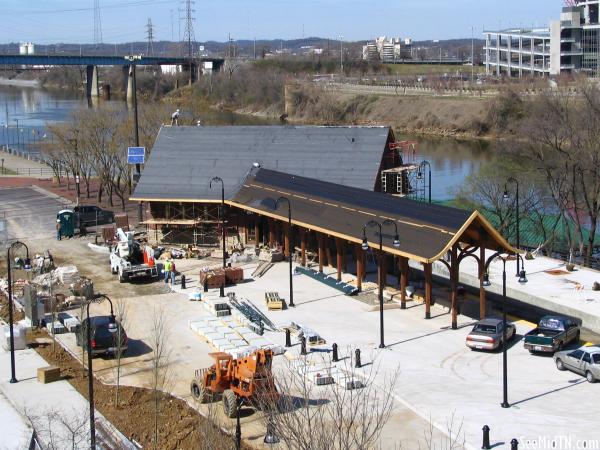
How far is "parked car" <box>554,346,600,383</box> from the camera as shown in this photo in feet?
68.9

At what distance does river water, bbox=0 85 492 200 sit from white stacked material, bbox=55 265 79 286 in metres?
24.5

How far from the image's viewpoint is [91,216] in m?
41.5

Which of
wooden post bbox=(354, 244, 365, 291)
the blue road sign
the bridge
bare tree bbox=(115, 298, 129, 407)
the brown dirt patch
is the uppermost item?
the bridge

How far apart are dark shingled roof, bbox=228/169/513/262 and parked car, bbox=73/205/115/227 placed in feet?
27.2

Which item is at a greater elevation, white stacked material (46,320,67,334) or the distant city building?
the distant city building

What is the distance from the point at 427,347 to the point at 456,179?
3936 centimetres

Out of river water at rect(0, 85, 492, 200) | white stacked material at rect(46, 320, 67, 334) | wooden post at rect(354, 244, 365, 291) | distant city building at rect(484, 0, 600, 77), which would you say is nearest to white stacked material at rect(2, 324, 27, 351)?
white stacked material at rect(46, 320, 67, 334)

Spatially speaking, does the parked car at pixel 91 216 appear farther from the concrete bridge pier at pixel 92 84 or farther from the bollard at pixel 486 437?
the concrete bridge pier at pixel 92 84

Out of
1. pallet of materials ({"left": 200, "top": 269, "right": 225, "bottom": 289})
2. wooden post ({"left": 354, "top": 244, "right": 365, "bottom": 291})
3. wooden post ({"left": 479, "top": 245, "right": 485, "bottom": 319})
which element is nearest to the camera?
wooden post ({"left": 479, "top": 245, "right": 485, "bottom": 319})

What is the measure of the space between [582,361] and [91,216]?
25627mm

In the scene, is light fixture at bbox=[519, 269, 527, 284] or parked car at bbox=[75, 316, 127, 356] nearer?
parked car at bbox=[75, 316, 127, 356]

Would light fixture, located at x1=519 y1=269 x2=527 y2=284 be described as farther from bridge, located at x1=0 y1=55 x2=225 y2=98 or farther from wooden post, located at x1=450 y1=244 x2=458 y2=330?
bridge, located at x1=0 y1=55 x2=225 y2=98

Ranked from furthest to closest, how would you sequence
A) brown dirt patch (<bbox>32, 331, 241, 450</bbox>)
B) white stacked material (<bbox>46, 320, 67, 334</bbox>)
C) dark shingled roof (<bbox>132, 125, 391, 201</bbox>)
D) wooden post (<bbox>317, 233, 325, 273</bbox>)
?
1. dark shingled roof (<bbox>132, 125, 391, 201</bbox>)
2. wooden post (<bbox>317, 233, 325, 273</bbox>)
3. white stacked material (<bbox>46, 320, 67, 334</bbox>)
4. brown dirt patch (<bbox>32, 331, 241, 450</bbox>)

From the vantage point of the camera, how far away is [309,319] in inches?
1053
